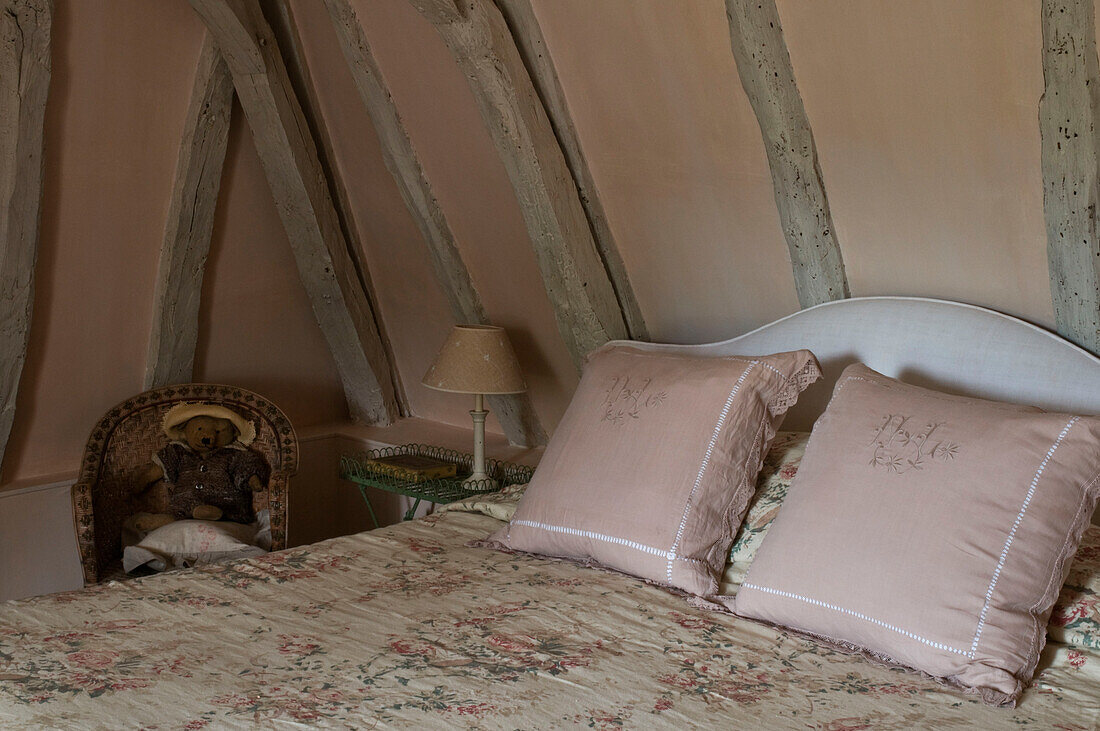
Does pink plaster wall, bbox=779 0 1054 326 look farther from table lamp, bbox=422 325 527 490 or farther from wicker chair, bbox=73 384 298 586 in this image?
wicker chair, bbox=73 384 298 586

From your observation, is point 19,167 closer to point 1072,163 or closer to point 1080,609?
point 1072,163

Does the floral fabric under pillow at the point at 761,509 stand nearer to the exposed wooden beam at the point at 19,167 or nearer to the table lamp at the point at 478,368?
the table lamp at the point at 478,368

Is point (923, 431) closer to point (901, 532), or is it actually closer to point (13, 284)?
point (901, 532)

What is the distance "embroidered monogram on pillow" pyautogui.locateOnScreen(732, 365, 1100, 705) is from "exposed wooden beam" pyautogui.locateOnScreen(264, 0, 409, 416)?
2106mm

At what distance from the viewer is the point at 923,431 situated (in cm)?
164

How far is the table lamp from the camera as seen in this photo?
2834 millimetres

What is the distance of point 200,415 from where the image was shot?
10.2ft

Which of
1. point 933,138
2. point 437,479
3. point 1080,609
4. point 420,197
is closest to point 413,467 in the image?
point 437,479

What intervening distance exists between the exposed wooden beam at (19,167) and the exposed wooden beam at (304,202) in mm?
431

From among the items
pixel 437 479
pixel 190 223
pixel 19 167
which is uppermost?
pixel 19 167

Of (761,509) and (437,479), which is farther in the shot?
(437,479)

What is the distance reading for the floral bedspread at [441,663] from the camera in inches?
53.6

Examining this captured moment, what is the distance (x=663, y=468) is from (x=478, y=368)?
1.01 meters

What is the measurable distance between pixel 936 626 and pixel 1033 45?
38.8 inches
